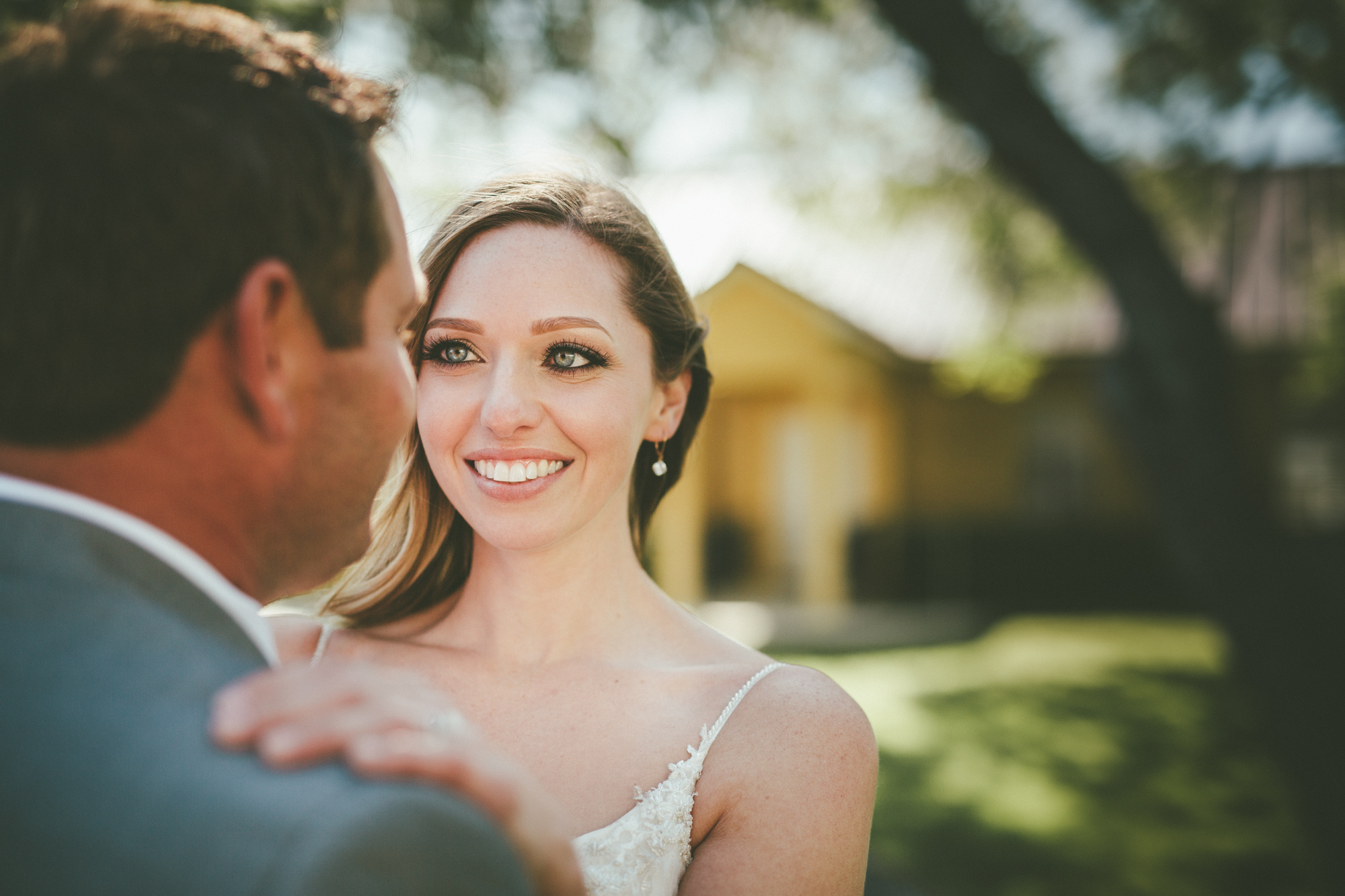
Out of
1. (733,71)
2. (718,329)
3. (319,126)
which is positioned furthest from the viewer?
(718,329)

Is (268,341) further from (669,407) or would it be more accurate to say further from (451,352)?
(669,407)

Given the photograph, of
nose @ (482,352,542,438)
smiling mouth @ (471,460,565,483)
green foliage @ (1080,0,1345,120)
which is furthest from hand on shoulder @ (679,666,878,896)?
green foliage @ (1080,0,1345,120)

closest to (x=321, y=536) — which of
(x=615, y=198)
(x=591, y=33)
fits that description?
(x=615, y=198)

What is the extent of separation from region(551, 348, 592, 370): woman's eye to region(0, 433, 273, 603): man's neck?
1185 millimetres

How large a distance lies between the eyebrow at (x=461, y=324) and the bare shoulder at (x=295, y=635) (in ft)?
2.79

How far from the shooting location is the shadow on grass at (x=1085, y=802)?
644 centimetres

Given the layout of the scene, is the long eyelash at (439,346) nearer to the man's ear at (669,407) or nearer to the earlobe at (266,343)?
the man's ear at (669,407)

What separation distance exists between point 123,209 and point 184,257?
0.23ft

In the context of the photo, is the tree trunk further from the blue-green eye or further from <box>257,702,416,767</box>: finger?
<box>257,702,416,767</box>: finger

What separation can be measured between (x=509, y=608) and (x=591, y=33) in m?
4.00

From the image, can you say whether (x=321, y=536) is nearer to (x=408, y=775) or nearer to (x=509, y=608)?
(x=408, y=775)

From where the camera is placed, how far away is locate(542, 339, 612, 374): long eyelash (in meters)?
2.22

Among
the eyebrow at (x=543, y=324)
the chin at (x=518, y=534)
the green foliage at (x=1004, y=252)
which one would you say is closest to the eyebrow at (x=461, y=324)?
the eyebrow at (x=543, y=324)

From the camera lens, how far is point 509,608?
242cm
